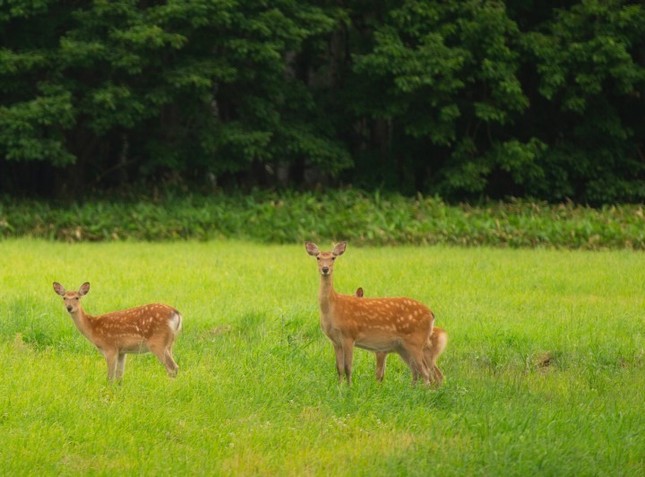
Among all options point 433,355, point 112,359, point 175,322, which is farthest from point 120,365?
point 433,355

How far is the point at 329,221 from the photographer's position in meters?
25.7

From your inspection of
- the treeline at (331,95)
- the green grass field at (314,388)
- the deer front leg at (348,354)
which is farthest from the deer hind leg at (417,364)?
the treeline at (331,95)

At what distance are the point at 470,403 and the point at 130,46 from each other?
61.2 ft

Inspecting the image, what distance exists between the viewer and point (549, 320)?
1484 cm

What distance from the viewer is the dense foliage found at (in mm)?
24781

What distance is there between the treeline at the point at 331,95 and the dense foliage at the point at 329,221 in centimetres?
131

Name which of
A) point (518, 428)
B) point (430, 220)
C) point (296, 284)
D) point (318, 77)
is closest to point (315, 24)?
point (318, 77)

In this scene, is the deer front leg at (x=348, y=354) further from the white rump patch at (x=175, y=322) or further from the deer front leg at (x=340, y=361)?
the white rump patch at (x=175, y=322)

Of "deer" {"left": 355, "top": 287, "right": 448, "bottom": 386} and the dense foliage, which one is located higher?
"deer" {"left": 355, "top": 287, "right": 448, "bottom": 386}

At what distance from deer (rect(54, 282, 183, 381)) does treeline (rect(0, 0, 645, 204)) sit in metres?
16.1

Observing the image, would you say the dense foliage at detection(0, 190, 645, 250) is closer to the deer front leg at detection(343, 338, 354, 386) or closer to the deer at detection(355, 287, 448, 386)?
the deer at detection(355, 287, 448, 386)

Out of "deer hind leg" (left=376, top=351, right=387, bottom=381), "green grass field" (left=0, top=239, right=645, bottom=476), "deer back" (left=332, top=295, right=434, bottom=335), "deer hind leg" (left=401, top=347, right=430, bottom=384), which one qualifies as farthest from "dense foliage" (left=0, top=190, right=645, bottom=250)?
"deer back" (left=332, top=295, right=434, bottom=335)

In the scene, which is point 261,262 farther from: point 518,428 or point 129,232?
point 518,428

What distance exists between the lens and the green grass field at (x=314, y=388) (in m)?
8.79
